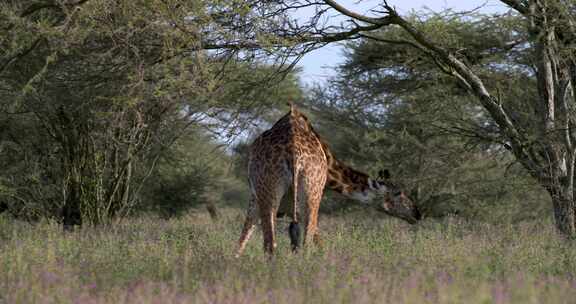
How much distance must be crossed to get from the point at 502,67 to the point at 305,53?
441 cm

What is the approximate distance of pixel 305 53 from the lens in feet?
35.7

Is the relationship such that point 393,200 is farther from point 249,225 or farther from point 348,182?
point 249,225

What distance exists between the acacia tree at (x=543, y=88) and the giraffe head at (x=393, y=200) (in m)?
1.68

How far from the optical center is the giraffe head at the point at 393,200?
10.1m

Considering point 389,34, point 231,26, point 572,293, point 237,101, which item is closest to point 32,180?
point 237,101

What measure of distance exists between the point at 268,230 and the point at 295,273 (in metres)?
2.13

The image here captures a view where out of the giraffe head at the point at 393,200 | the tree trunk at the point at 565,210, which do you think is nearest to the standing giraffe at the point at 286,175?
the giraffe head at the point at 393,200

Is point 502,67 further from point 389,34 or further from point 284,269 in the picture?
point 284,269

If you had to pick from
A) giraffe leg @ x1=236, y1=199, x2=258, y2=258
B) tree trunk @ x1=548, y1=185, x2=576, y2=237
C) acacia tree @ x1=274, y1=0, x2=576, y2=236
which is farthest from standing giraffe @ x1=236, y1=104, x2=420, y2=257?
tree trunk @ x1=548, y1=185, x2=576, y2=237

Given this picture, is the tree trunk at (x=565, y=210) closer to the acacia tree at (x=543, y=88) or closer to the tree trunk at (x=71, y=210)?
the acacia tree at (x=543, y=88)

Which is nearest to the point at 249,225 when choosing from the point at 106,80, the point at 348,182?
the point at 348,182

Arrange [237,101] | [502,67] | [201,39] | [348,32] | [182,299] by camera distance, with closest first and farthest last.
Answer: [182,299], [201,39], [348,32], [237,101], [502,67]

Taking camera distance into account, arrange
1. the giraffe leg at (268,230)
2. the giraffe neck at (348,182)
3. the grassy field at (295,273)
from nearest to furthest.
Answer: the grassy field at (295,273) < the giraffe leg at (268,230) < the giraffe neck at (348,182)

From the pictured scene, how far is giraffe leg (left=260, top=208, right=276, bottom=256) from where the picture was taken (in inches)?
314
